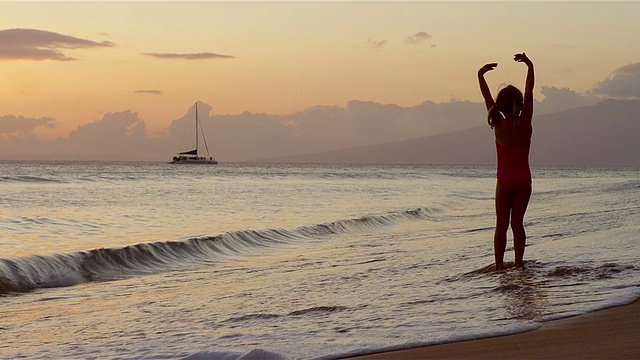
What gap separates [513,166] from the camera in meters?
7.64

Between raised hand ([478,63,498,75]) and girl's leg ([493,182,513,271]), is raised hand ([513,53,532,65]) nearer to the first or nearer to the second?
raised hand ([478,63,498,75])

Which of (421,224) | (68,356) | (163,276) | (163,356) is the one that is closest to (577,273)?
(163,356)

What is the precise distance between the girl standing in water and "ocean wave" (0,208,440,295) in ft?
16.1

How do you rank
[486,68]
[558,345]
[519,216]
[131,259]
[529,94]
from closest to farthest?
[558,345] < [529,94] < [519,216] < [486,68] < [131,259]

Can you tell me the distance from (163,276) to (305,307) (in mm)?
3990

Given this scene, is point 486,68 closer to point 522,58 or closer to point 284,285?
point 522,58

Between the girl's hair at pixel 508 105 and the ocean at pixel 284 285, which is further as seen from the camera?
the girl's hair at pixel 508 105

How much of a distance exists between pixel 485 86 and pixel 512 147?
2.27 feet

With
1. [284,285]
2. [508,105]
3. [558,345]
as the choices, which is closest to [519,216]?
[508,105]

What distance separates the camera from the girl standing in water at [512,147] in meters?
7.54

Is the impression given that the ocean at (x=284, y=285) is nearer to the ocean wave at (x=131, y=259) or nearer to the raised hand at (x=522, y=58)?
the ocean wave at (x=131, y=259)

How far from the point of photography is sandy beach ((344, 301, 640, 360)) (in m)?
4.02

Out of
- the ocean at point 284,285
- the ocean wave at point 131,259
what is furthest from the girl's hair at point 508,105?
the ocean wave at point 131,259

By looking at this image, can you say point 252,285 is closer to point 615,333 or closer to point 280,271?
point 280,271
